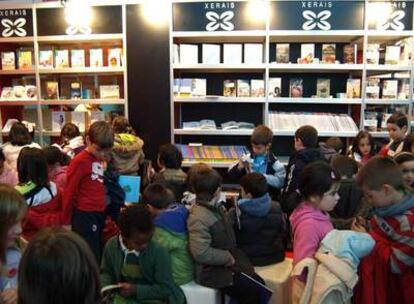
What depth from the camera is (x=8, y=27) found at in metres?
4.73

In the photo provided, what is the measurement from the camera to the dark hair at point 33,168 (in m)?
2.73

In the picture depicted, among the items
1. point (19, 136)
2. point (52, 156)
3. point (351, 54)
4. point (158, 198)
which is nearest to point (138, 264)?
point (158, 198)

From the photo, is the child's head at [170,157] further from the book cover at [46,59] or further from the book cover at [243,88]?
the book cover at [46,59]

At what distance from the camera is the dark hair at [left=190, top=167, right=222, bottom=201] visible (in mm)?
2504

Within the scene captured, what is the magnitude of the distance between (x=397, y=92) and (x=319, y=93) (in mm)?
813

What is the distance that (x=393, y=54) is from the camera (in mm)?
4367

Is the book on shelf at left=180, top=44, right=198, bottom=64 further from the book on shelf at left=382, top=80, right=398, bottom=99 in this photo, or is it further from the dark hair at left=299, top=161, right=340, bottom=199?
the dark hair at left=299, top=161, right=340, bottom=199

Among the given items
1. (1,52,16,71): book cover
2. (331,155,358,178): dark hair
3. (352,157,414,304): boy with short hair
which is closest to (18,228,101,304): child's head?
Result: (352,157,414,304): boy with short hair

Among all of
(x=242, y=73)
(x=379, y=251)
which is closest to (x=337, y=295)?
(x=379, y=251)

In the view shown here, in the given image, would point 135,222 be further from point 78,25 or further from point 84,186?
point 78,25

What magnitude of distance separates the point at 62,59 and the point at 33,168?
2.45 meters

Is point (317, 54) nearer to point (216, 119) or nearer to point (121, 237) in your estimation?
point (216, 119)

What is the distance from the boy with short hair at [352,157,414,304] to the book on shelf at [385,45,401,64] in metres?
2.97

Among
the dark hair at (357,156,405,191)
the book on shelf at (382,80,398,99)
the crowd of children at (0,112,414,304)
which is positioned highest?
the book on shelf at (382,80,398,99)
